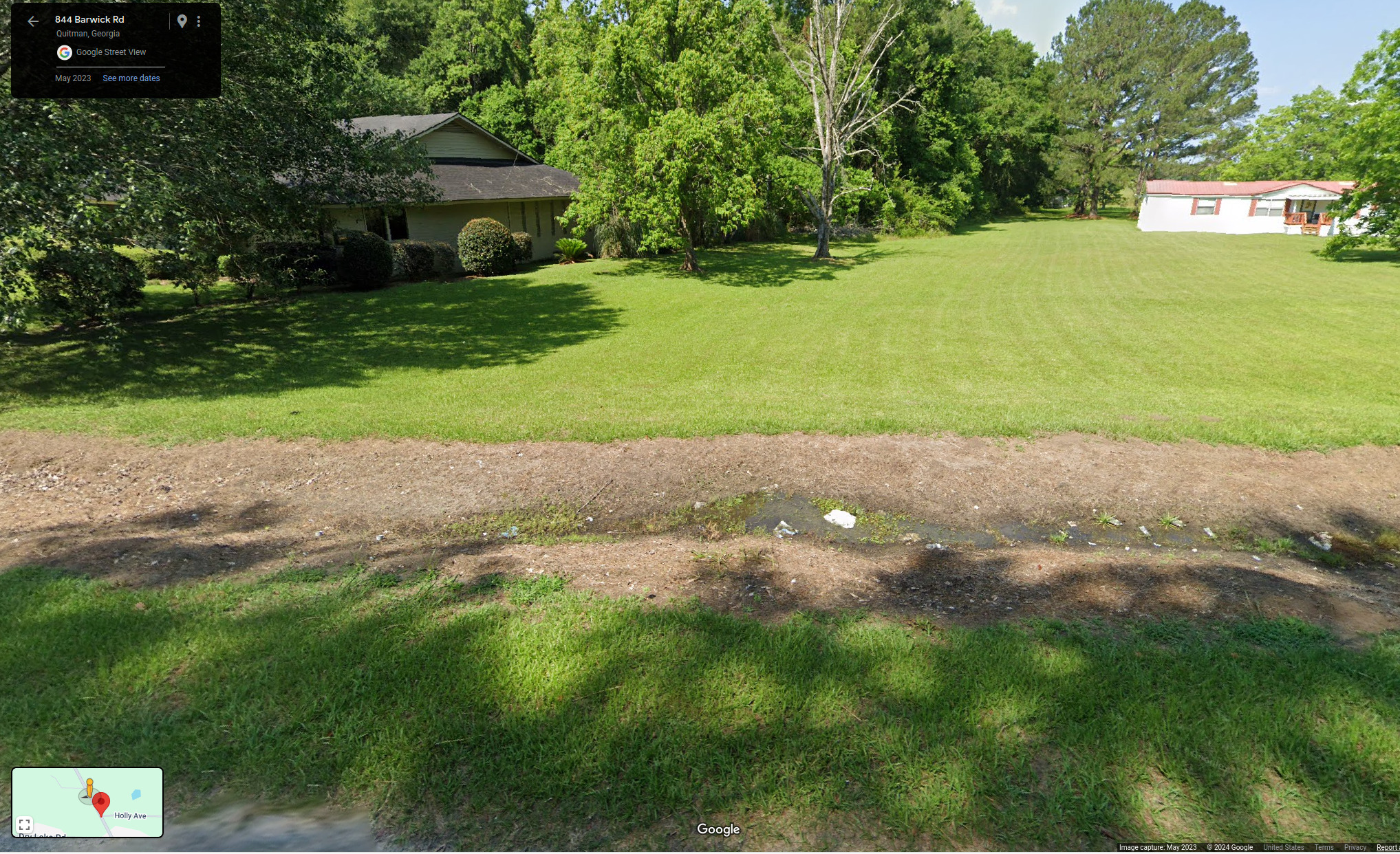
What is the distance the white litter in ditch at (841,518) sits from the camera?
21.2ft

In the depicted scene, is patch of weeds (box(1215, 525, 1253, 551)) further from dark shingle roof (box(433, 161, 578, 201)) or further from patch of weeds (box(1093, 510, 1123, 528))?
dark shingle roof (box(433, 161, 578, 201))

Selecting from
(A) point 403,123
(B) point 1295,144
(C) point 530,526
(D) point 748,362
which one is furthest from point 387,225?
(B) point 1295,144

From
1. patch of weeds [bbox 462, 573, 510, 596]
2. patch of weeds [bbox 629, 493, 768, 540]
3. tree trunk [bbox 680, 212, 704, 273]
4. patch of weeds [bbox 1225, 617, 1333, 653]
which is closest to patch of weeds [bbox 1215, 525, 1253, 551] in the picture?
patch of weeds [bbox 1225, 617, 1333, 653]

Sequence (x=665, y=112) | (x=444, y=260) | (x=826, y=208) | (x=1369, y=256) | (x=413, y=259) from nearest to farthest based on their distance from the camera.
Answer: (x=413, y=259)
(x=665, y=112)
(x=444, y=260)
(x=1369, y=256)
(x=826, y=208)

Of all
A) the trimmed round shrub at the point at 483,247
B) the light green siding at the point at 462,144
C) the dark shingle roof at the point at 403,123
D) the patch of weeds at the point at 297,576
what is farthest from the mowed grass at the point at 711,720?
the light green siding at the point at 462,144

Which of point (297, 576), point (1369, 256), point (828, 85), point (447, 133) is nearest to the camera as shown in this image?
point (297, 576)

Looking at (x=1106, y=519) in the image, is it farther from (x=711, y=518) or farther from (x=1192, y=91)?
(x=1192, y=91)

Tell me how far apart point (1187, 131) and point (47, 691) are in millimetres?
77288

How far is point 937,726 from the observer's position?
3.13m

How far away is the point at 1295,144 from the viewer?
1967 inches

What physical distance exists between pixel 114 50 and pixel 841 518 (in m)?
10.5

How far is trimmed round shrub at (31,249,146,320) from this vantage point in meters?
8.76

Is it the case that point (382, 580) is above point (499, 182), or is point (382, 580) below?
below

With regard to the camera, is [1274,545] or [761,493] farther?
[761,493]
